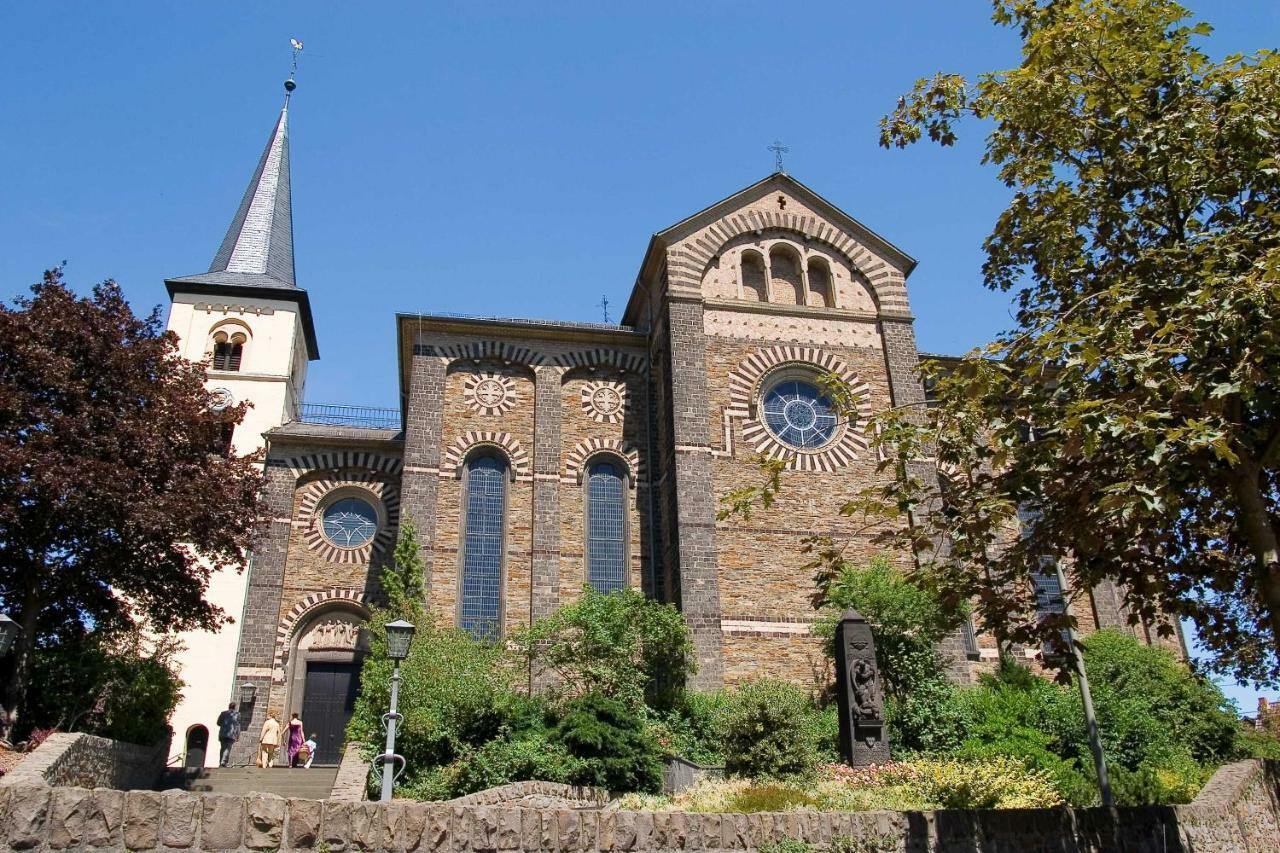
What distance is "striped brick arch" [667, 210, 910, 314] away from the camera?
2591 cm

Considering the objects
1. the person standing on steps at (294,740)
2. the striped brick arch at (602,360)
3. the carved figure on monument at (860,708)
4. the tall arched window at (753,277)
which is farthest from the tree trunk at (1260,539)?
the person standing on steps at (294,740)

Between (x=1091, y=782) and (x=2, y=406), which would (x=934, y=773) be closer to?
(x=1091, y=782)

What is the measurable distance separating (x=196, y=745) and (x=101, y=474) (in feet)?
33.6

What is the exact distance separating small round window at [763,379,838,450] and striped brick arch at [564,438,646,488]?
3572 mm

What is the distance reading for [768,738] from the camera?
17.1 meters

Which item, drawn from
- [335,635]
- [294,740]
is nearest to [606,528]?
[335,635]

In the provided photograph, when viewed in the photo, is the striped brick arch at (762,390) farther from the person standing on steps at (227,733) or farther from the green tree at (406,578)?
the person standing on steps at (227,733)

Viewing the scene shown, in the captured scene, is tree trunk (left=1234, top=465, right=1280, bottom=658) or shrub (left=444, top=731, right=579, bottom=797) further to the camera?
shrub (left=444, top=731, right=579, bottom=797)

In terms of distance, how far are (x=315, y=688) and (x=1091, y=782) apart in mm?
16910

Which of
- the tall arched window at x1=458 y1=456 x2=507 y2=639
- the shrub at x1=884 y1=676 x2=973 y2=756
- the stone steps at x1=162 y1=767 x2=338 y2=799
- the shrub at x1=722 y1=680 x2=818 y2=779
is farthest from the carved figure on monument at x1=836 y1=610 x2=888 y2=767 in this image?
the stone steps at x1=162 y1=767 x2=338 y2=799

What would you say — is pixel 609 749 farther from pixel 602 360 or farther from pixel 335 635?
pixel 602 360

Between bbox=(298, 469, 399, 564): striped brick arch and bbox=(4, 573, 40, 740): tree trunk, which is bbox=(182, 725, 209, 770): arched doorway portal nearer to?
bbox=(298, 469, 399, 564): striped brick arch

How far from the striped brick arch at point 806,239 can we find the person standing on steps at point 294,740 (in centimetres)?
1460

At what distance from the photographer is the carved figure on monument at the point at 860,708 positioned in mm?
16688
